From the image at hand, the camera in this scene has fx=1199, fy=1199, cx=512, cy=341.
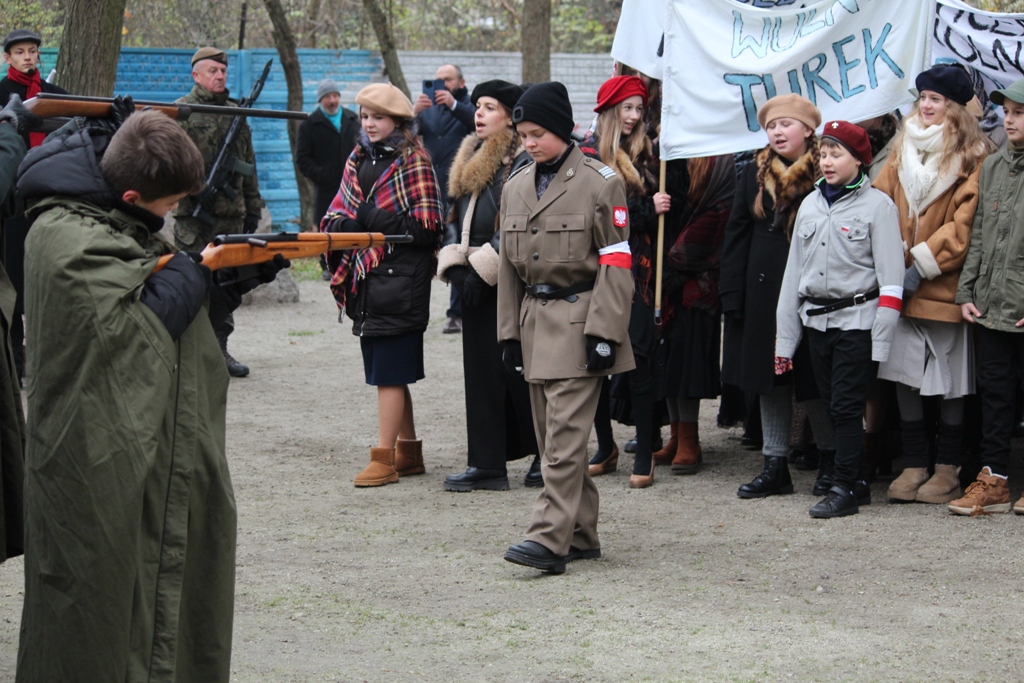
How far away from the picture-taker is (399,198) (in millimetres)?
6586

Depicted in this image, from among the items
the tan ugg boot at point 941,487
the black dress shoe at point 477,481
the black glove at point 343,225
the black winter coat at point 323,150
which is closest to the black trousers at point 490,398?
the black dress shoe at point 477,481

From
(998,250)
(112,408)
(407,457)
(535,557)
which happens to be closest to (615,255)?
(535,557)

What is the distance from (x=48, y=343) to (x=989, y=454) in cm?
464

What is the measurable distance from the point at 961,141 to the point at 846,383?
1349mm

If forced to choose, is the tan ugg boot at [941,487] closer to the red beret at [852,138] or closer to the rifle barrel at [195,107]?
the red beret at [852,138]

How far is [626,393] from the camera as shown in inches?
275

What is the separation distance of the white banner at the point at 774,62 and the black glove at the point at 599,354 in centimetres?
188

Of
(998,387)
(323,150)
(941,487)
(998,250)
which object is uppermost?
(323,150)

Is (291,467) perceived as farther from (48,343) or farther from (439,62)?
(439,62)

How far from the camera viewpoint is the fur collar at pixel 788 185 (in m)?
6.19

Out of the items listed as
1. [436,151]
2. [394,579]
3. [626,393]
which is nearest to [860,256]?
[626,393]

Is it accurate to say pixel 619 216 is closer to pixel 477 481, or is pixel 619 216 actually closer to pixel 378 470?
pixel 477 481

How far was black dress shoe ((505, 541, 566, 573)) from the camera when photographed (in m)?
5.03

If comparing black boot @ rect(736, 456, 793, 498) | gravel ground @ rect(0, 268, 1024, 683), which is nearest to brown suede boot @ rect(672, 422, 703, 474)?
gravel ground @ rect(0, 268, 1024, 683)
